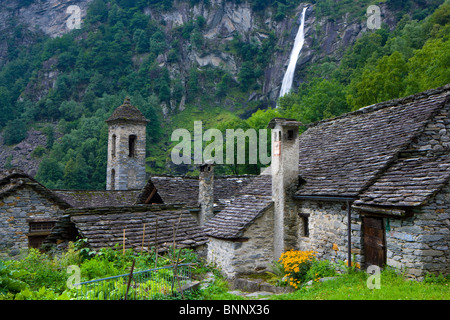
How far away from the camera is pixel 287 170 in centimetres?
1243

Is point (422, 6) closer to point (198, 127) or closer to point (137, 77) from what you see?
point (198, 127)

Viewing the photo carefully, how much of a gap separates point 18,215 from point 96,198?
7.78 metres

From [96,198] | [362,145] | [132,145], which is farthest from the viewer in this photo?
[132,145]

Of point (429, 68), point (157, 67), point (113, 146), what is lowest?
point (113, 146)

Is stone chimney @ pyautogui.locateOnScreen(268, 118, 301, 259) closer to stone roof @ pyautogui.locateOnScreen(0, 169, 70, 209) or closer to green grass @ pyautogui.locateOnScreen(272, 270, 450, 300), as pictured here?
green grass @ pyautogui.locateOnScreen(272, 270, 450, 300)

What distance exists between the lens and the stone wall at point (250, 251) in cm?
1182

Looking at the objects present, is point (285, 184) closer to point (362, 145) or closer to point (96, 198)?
point (362, 145)

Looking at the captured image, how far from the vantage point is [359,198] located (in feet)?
30.8

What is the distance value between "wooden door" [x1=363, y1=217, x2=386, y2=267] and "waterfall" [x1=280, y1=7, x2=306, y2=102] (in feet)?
185

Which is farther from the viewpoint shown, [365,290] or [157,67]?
[157,67]

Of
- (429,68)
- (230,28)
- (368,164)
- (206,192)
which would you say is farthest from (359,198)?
(230,28)

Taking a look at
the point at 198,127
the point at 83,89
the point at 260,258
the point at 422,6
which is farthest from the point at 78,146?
the point at 422,6

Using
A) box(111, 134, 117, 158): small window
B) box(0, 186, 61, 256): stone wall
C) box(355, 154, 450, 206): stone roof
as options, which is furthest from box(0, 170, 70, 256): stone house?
box(111, 134, 117, 158): small window
